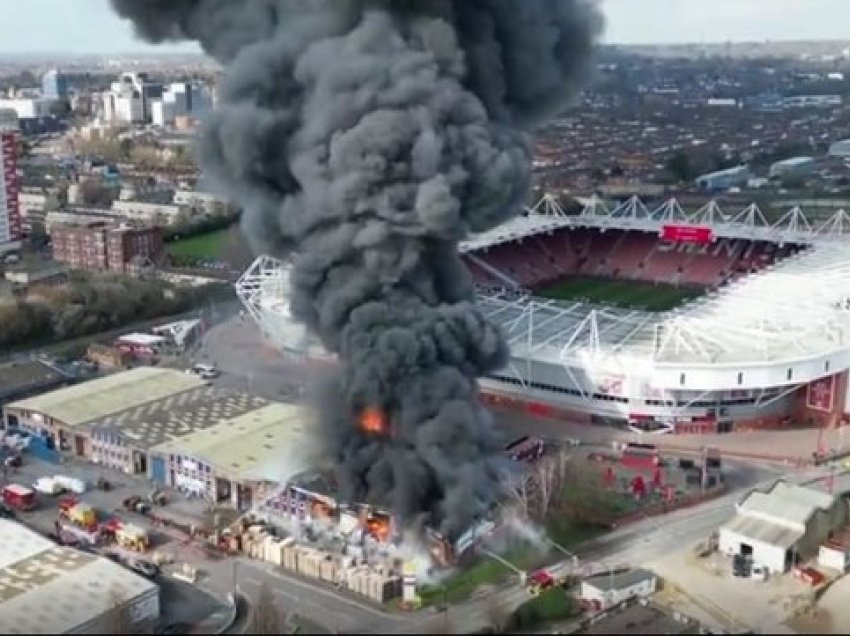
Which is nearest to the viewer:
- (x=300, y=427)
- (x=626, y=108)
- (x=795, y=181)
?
(x=300, y=427)

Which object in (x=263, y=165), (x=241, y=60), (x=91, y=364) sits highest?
(x=241, y=60)

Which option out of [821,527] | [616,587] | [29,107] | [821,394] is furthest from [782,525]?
[29,107]

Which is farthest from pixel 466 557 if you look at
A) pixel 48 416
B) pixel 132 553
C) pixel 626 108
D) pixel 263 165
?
pixel 626 108

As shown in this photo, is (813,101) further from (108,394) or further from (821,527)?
(821,527)

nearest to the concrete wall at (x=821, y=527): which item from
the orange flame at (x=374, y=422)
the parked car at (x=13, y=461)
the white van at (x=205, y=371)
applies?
the orange flame at (x=374, y=422)

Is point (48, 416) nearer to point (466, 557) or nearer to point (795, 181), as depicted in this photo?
point (466, 557)

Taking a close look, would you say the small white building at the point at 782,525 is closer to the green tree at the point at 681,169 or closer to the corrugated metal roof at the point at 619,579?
the corrugated metal roof at the point at 619,579

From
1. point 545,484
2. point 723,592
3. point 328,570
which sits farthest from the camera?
point 545,484
